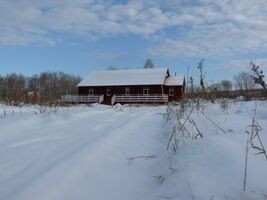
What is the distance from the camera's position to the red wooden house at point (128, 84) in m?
43.8

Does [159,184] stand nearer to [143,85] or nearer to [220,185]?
[220,185]

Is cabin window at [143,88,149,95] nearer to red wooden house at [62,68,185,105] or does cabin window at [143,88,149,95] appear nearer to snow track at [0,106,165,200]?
red wooden house at [62,68,185,105]

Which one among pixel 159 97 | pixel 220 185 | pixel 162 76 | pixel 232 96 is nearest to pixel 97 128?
pixel 220 185

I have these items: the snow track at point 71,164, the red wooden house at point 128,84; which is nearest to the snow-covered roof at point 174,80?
the red wooden house at point 128,84

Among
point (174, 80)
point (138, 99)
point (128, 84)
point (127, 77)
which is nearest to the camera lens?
point (138, 99)

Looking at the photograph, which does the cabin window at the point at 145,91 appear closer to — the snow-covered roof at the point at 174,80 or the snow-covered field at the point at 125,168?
the snow-covered roof at the point at 174,80

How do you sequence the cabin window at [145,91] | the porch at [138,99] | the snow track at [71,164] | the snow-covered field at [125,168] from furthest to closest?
the cabin window at [145,91] → the porch at [138,99] → the snow track at [71,164] → the snow-covered field at [125,168]

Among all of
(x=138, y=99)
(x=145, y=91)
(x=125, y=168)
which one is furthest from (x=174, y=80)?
(x=125, y=168)

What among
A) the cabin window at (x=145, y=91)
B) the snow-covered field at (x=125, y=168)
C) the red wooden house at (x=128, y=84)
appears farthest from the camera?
the cabin window at (x=145, y=91)

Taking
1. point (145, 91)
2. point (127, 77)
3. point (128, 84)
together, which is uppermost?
point (127, 77)

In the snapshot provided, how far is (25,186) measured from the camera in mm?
2184

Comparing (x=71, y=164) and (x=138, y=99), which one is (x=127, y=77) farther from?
(x=71, y=164)

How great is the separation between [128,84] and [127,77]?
1.62m

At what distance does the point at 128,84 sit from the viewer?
44906 millimetres
